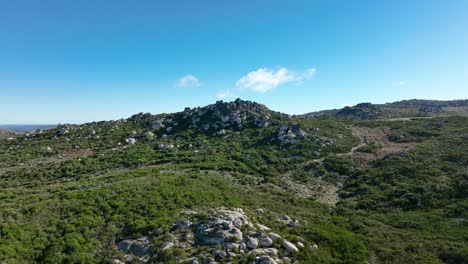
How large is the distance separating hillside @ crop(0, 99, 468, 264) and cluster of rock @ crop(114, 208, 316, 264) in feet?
0.27

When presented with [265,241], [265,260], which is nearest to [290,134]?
[265,241]

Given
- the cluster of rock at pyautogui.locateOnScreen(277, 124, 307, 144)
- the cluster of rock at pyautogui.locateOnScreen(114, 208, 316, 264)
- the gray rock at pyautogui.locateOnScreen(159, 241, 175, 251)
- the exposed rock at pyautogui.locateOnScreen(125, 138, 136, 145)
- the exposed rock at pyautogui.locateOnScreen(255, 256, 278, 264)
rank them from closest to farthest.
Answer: the exposed rock at pyautogui.locateOnScreen(255, 256, 278, 264) < the cluster of rock at pyautogui.locateOnScreen(114, 208, 316, 264) < the gray rock at pyautogui.locateOnScreen(159, 241, 175, 251) < the cluster of rock at pyautogui.locateOnScreen(277, 124, 307, 144) < the exposed rock at pyautogui.locateOnScreen(125, 138, 136, 145)

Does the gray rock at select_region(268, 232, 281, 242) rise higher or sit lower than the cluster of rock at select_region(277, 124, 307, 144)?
lower

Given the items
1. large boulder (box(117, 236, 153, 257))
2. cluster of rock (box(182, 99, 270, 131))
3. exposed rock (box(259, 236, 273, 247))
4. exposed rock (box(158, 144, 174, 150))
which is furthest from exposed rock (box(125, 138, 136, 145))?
exposed rock (box(259, 236, 273, 247))

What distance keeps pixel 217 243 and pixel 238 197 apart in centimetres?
1078

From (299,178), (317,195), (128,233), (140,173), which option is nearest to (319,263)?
(128,233)

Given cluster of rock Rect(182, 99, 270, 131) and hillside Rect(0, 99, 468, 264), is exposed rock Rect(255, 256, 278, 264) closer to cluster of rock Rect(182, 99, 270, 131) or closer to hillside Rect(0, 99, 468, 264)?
hillside Rect(0, 99, 468, 264)

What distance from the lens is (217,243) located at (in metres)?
17.6

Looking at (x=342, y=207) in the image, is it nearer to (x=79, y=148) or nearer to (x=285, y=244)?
(x=285, y=244)

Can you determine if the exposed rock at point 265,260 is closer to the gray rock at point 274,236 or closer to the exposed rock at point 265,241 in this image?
the exposed rock at point 265,241

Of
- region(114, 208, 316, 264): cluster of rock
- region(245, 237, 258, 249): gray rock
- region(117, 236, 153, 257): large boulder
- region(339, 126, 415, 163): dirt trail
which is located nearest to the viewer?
region(114, 208, 316, 264): cluster of rock

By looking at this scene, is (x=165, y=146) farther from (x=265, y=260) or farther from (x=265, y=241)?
(x=265, y=260)

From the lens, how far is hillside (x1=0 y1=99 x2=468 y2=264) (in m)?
Answer: 18.0

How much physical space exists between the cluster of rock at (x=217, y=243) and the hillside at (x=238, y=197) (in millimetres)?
82
